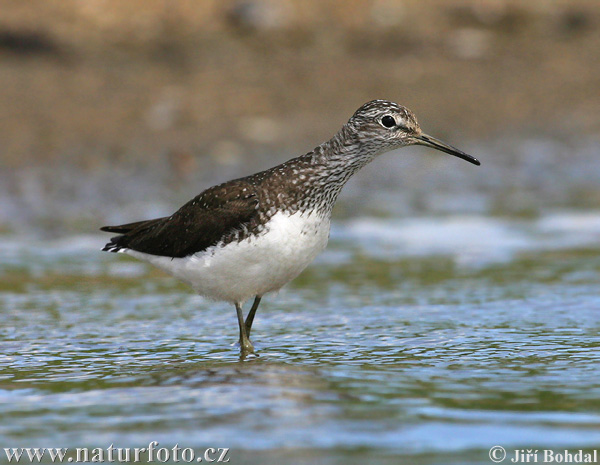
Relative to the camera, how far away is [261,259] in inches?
290

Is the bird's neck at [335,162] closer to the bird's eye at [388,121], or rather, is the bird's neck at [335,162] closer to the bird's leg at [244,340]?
the bird's eye at [388,121]

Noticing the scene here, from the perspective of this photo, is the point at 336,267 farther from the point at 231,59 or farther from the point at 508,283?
the point at 231,59

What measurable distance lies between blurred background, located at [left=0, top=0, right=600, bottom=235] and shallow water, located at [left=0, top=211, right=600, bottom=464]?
5.21 feet

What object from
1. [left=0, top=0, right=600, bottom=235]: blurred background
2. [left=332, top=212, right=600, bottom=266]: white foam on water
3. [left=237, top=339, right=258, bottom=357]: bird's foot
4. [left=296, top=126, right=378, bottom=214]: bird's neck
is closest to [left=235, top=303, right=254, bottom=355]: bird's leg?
[left=237, top=339, right=258, bottom=357]: bird's foot

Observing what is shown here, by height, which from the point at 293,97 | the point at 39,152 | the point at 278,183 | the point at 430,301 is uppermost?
the point at 293,97

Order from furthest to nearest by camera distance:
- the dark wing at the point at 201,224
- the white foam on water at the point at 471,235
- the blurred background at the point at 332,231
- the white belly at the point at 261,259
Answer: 1. the white foam on water at the point at 471,235
2. the dark wing at the point at 201,224
3. the white belly at the point at 261,259
4. the blurred background at the point at 332,231

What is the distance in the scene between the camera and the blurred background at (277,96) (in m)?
13.2

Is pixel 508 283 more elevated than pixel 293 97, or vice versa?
pixel 293 97

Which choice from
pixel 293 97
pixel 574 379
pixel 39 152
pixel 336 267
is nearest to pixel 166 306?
pixel 336 267

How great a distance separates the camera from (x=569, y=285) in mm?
9539

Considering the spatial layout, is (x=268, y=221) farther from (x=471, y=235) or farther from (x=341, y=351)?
(x=471, y=235)

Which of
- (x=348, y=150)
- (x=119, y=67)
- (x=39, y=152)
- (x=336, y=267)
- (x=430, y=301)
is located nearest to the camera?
(x=348, y=150)

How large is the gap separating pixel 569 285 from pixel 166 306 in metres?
3.53

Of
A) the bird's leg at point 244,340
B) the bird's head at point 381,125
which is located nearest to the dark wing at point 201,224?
the bird's leg at point 244,340
